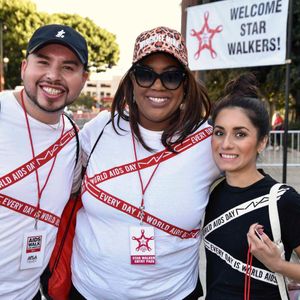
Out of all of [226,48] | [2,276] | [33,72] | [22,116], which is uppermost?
[226,48]

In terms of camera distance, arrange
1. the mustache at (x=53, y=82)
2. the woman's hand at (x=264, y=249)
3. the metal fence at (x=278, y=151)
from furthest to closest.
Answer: the metal fence at (x=278, y=151)
the mustache at (x=53, y=82)
the woman's hand at (x=264, y=249)

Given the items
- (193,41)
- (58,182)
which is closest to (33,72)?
(58,182)

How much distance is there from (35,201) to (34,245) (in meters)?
0.22

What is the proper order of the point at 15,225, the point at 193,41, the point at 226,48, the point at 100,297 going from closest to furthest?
1. the point at 15,225
2. the point at 100,297
3. the point at 226,48
4. the point at 193,41

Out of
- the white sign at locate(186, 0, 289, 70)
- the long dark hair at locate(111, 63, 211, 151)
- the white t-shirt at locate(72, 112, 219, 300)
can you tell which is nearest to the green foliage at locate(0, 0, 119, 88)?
the white sign at locate(186, 0, 289, 70)

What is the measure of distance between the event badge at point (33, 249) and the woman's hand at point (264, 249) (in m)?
1.03

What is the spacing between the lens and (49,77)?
2080mm

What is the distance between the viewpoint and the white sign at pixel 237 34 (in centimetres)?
499

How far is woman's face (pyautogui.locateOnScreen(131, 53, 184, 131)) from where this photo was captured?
2.15 metres

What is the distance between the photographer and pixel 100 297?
2.14 metres

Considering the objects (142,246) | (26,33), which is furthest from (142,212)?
(26,33)

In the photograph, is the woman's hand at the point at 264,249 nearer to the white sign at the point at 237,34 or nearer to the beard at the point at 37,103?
the beard at the point at 37,103

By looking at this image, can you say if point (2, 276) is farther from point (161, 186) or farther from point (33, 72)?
point (33, 72)

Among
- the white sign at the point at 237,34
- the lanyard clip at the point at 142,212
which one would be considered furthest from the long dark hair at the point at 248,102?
the white sign at the point at 237,34
